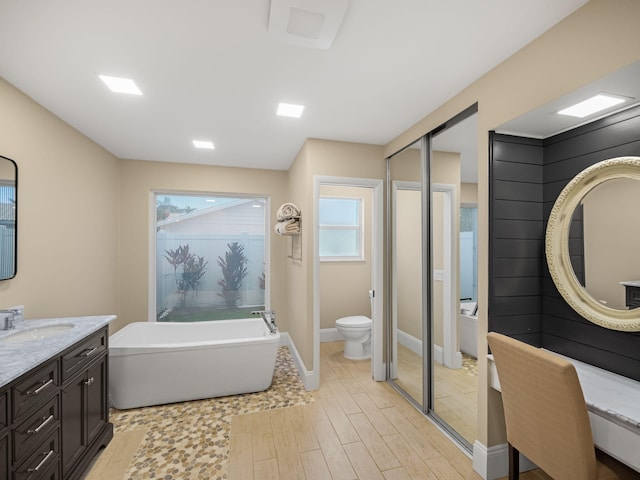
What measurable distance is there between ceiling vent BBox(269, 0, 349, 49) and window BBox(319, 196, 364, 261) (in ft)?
10.2

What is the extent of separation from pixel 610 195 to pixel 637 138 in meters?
0.29

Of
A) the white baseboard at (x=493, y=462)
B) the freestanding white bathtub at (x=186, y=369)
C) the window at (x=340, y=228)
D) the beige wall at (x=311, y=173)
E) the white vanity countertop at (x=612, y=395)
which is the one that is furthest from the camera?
the window at (x=340, y=228)

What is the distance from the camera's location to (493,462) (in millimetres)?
1877

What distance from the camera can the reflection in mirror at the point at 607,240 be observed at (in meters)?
1.49

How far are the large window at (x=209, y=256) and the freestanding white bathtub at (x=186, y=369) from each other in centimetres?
101

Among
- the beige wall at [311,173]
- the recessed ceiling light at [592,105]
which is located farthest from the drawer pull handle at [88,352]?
the recessed ceiling light at [592,105]

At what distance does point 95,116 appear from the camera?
2564 millimetres

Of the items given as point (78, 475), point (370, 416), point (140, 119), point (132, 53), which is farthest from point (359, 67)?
point (78, 475)

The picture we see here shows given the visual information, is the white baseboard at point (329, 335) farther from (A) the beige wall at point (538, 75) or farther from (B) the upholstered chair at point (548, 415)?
(B) the upholstered chair at point (548, 415)

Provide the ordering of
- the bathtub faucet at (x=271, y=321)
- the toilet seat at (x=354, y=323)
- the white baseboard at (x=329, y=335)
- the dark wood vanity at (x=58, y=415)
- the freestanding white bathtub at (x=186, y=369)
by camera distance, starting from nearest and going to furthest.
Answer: the dark wood vanity at (x=58, y=415) → the freestanding white bathtub at (x=186, y=369) → the bathtub faucet at (x=271, y=321) → the toilet seat at (x=354, y=323) → the white baseboard at (x=329, y=335)

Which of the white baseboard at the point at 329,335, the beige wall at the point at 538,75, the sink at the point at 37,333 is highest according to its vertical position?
the beige wall at the point at 538,75

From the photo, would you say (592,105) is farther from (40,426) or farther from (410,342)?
(40,426)

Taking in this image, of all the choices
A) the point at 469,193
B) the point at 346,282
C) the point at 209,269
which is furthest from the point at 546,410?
the point at 209,269

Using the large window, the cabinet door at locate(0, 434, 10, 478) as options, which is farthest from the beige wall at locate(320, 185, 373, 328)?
the cabinet door at locate(0, 434, 10, 478)
